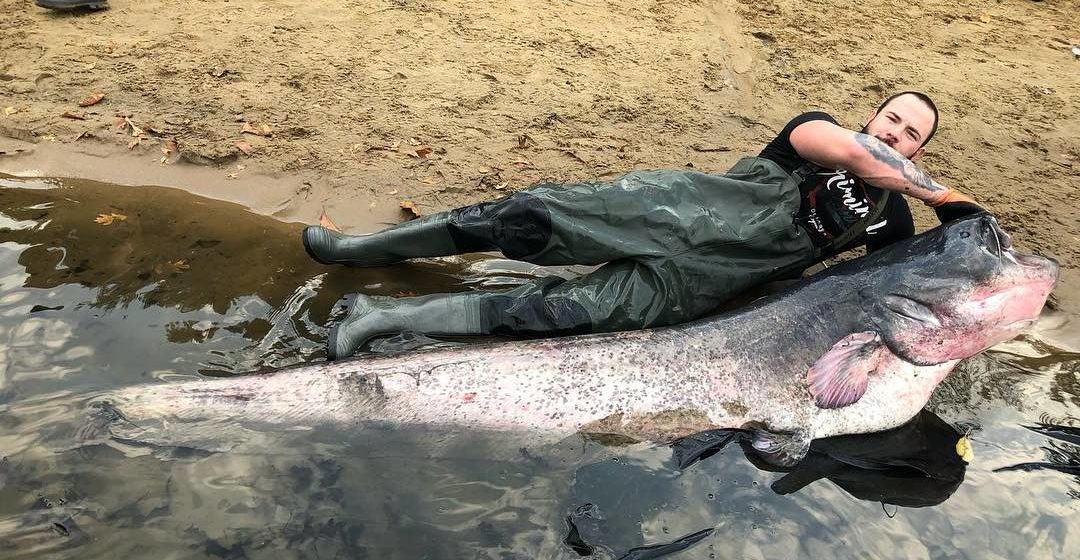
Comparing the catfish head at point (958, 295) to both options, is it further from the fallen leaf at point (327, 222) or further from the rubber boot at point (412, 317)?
the fallen leaf at point (327, 222)

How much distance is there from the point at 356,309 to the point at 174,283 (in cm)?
109

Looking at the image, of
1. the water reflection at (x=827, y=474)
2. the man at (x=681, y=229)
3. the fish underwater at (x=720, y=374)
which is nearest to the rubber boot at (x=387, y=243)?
the man at (x=681, y=229)

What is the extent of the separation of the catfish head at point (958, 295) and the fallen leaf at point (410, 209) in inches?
107

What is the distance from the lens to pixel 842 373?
327cm

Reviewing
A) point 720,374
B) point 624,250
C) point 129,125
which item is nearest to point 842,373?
point 720,374

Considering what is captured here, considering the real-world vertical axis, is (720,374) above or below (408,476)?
above

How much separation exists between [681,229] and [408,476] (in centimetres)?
183

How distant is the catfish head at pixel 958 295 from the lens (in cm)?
338

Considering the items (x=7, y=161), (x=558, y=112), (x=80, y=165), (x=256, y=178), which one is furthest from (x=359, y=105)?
(x=7, y=161)

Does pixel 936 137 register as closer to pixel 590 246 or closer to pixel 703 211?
pixel 703 211

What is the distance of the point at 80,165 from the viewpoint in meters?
4.82

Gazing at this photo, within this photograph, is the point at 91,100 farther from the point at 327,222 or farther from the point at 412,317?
the point at 412,317

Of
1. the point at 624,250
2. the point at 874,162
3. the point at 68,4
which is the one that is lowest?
the point at 624,250

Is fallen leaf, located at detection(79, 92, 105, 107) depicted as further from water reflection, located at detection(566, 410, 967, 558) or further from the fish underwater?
water reflection, located at detection(566, 410, 967, 558)
